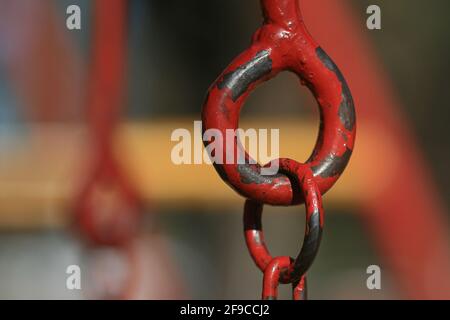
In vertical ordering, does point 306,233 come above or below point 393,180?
below

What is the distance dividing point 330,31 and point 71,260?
1095 mm

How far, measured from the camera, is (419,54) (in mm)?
2328

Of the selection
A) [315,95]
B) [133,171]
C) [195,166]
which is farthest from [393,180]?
[315,95]

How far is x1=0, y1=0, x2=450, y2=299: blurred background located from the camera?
230 cm

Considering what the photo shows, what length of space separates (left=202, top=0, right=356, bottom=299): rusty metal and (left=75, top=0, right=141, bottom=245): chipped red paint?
1.57 m

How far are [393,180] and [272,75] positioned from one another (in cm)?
173

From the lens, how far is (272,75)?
697 millimetres

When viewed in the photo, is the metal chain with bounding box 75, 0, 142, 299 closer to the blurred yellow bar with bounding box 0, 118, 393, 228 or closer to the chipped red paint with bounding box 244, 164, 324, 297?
the blurred yellow bar with bounding box 0, 118, 393, 228

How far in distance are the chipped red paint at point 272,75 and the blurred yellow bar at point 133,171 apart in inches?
64.7

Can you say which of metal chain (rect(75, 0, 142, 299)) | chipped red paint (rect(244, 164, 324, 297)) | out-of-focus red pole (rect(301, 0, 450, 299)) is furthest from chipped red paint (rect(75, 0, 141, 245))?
chipped red paint (rect(244, 164, 324, 297))

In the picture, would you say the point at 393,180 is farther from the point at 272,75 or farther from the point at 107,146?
the point at 272,75

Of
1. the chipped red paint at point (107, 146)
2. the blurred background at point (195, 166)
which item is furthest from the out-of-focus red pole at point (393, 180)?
the chipped red paint at point (107, 146)
